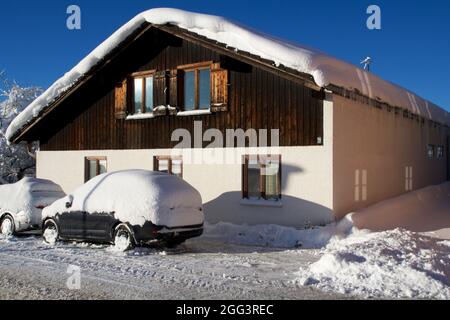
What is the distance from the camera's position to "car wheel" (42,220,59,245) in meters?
12.6

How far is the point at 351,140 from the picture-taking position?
14.3 m

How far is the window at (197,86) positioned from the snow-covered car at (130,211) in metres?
4.54

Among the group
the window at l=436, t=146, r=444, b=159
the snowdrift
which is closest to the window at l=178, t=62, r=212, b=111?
the snowdrift

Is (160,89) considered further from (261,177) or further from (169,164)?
(261,177)

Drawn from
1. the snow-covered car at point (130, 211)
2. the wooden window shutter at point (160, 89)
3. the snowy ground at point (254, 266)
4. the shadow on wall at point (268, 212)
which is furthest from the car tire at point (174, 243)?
the wooden window shutter at point (160, 89)

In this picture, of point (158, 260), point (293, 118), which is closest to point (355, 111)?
point (293, 118)

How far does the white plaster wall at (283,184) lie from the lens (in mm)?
13195

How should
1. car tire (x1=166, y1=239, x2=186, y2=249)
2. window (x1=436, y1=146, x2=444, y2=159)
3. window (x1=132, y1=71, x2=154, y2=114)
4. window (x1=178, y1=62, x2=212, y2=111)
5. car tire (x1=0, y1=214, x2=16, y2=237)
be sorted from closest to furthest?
car tire (x1=166, y1=239, x2=186, y2=249) → car tire (x1=0, y1=214, x2=16, y2=237) → window (x1=178, y1=62, x2=212, y2=111) → window (x1=132, y1=71, x2=154, y2=114) → window (x1=436, y1=146, x2=444, y2=159)

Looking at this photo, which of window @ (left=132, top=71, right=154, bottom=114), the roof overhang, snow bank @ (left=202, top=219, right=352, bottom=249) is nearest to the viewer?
snow bank @ (left=202, top=219, right=352, bottom=249)

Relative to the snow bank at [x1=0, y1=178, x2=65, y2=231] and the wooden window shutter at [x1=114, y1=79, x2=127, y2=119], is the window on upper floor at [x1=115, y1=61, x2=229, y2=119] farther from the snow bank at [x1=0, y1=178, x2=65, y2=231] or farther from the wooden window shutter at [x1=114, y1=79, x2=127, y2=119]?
the snow bank at [x1=0, y1=178, x2=65, y2=231]

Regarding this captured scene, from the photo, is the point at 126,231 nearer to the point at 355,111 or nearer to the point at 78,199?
the point at 78,199

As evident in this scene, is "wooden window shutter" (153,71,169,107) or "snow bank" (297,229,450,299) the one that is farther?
"wooden window shutter" (153,71,169,107)

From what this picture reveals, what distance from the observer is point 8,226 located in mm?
14367

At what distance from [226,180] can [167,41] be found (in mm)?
5342
